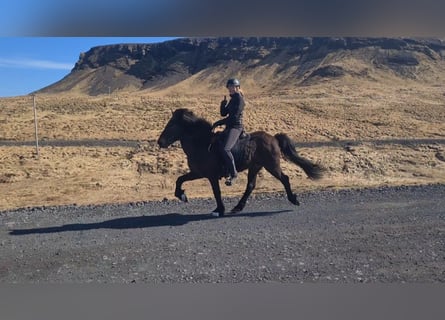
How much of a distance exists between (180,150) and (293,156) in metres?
3.04

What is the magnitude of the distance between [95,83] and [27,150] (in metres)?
1.61

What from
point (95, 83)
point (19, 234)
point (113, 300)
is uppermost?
point (95, 83)

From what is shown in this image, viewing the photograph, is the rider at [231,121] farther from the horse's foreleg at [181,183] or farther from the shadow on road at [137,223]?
the shadow on road at [137,223]

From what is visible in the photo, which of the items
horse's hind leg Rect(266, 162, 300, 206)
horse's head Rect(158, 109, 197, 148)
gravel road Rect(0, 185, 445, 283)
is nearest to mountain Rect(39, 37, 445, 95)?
horse's head Rect(158, 109, 197, 148)

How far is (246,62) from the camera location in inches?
281

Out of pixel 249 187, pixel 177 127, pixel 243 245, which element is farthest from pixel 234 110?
pixel 243 245

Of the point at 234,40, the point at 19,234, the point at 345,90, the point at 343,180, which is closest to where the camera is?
the point at 19,234

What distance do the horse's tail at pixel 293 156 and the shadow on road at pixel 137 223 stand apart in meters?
0.74

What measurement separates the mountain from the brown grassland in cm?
28

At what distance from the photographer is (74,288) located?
4.11 m

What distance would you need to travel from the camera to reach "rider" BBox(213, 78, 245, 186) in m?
5.00

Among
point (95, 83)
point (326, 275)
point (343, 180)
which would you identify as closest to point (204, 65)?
point (95, 83)

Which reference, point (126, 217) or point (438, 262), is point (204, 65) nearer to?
point (126, 217)

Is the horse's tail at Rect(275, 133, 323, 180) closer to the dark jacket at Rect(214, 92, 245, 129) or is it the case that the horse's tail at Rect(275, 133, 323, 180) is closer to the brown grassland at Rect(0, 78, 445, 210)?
the brown grassland at Rect(0, 78, 445, 210)
